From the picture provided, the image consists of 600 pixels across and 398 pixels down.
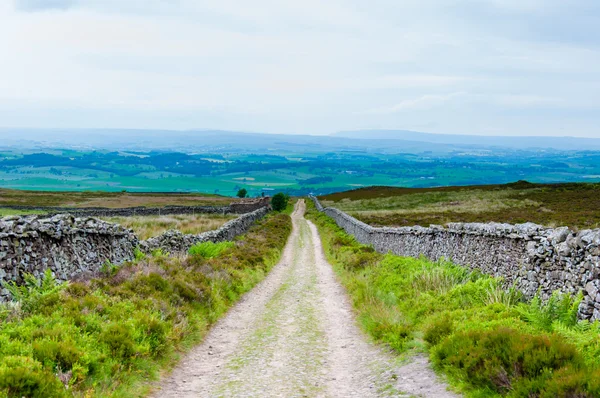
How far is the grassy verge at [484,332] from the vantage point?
20.9ft

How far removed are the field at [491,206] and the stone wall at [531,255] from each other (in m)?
26.2

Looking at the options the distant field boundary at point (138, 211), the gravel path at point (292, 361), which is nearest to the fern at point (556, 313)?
the gravel path at point (292, 361)

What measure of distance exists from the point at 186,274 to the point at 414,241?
11.5 metres

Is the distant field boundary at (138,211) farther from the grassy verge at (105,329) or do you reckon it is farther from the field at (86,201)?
the grassy verge at (105,329)

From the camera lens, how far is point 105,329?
8914mm

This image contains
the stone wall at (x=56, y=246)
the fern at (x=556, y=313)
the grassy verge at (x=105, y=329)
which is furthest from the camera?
the stone wall at (x=56, y=246)

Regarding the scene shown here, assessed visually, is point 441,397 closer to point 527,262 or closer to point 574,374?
point 574,374

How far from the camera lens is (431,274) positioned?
50.3ft

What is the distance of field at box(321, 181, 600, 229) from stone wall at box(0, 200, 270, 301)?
34.2 metres

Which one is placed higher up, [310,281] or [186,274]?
[186,274]

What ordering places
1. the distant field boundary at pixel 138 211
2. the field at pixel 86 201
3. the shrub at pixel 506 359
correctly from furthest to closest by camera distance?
the field at pixel 86 201 < the distant field boundary at pixel 138 211 < the shrub at pixel 506 359

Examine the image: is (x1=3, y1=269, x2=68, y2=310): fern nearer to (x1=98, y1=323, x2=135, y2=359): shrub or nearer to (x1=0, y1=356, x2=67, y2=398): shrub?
(x1=98, y1=323, x2=135, y2=359): shrub

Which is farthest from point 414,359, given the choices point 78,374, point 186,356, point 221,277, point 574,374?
point 221,277

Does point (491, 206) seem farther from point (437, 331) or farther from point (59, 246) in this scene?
point (59, 246)
